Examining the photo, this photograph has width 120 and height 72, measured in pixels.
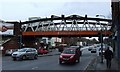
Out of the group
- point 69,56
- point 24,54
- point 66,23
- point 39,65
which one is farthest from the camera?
point 66,23

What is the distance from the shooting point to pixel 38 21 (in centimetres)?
11419

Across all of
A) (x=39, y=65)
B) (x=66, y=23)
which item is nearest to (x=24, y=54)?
(x=39, y=65)

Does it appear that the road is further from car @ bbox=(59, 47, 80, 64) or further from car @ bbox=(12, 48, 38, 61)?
car @ bbox=(12, 48, 38, 61)

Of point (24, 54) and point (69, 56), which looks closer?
point (69, 56)

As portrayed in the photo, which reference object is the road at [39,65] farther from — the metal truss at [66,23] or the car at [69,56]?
the metal truss at [66,23]

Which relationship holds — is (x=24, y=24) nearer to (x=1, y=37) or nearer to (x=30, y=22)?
(x=30, y=22)

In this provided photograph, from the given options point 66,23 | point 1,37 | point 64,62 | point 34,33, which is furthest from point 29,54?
point 66,23

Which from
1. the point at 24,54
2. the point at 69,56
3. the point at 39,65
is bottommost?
the point at 39,65

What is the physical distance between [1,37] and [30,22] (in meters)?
31.0

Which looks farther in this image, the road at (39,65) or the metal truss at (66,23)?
the metal truss at (66,23)

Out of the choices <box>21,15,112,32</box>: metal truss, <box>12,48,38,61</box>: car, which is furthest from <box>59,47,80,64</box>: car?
<box>21,15,112,32</box>: metal truss

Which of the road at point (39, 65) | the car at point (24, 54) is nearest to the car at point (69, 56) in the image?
the road at point (39, 65)

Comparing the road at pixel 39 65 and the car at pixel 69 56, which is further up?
the car at pixel 69 56

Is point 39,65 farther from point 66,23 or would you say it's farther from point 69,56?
point 66,23
